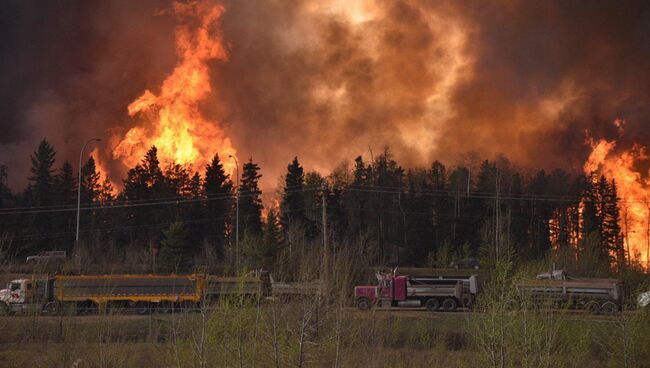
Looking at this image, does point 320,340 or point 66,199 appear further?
point 66,199

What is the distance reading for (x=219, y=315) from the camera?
25.8 m

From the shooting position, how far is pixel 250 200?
8700 centimetres

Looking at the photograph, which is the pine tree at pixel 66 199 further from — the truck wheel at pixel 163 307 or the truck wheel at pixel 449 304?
the truck wheel at pixel 449 304

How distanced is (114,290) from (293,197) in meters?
43.3

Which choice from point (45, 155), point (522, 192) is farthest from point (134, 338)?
point (522, 192)

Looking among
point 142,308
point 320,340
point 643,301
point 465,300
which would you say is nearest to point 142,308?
point 142,308

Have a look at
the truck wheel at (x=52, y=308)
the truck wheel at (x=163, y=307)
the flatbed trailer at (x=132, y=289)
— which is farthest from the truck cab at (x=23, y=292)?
the truck wheel at (x=163, y=307)

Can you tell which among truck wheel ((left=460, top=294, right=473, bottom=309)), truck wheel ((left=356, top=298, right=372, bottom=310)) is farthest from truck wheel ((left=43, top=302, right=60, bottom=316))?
truck wheel ((left=460, top=294, right=473, bottom=309))

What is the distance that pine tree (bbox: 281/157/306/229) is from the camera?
85.7 metres

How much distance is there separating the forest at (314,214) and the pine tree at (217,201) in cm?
14

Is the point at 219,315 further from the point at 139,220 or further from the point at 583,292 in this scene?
the point at 139,220

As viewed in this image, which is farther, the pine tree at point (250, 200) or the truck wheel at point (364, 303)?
the pine tree at point (250, 200)

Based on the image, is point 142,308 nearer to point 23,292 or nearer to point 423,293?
point 23,292

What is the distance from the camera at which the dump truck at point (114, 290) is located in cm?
4775
